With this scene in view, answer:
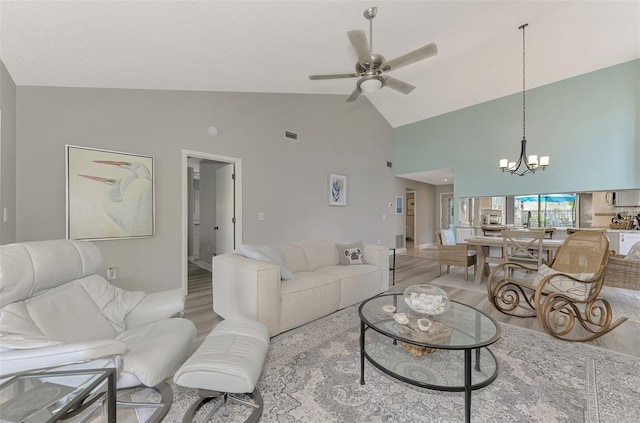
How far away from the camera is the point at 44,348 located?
110cm

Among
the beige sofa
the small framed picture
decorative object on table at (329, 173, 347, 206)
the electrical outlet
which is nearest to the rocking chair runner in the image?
the beige sofa

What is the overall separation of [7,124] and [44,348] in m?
2.29

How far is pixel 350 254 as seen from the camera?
348cm

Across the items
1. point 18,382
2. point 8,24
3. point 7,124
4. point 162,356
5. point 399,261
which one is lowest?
point 399,261

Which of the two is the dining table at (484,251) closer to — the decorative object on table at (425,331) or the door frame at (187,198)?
the decorative object on table at (425,331)

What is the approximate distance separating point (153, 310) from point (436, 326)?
1.98 meters

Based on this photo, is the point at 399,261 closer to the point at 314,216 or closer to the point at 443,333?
the point at 314,216

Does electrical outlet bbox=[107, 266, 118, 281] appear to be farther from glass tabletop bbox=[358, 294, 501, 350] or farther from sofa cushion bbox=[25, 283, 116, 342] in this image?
glass tabletop bbox=[358, 294, 501, 350]

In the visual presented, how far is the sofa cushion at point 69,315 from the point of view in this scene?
1374 millimetres

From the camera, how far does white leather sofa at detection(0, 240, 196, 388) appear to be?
111 centimetres

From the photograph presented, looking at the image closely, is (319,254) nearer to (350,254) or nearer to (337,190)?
(350,254)

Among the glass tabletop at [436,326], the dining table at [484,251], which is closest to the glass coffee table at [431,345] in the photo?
the glass tabletop at [436,326]

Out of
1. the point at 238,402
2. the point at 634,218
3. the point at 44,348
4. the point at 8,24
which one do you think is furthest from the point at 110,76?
the point at 634,218

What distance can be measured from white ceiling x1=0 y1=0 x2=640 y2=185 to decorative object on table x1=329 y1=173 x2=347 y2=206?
175cm
